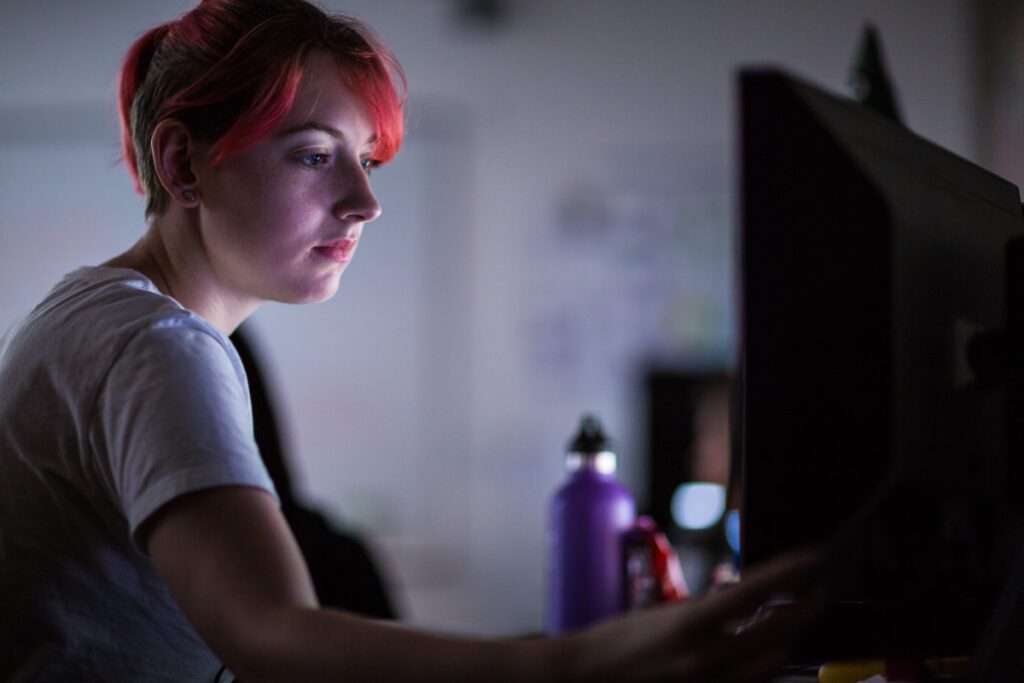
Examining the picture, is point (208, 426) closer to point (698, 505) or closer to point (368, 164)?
point (368, 164)

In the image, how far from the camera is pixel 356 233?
3.05ft

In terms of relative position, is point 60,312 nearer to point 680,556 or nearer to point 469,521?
point 680,556

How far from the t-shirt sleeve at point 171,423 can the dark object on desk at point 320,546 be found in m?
1.00

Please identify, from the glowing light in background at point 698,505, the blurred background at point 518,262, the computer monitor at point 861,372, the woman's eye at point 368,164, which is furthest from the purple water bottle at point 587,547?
the blurred background at point 518,262

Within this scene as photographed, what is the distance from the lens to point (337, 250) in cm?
92

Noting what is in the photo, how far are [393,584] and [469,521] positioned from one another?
353 millimetres

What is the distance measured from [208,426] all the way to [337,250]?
1.12ft

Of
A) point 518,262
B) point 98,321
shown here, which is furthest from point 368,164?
point 518,262

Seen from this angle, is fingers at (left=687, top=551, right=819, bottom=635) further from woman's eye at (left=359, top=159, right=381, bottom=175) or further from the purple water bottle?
the purple water bottle

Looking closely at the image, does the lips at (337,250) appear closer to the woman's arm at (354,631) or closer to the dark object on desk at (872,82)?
the woman's arm at (354,631)

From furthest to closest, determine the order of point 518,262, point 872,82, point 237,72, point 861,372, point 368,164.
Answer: point 518,262, point 872,82, point 368,164, point 237,72, point 861,372

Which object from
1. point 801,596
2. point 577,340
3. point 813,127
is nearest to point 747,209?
point 813,127

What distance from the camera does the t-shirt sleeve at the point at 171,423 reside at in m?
0.58

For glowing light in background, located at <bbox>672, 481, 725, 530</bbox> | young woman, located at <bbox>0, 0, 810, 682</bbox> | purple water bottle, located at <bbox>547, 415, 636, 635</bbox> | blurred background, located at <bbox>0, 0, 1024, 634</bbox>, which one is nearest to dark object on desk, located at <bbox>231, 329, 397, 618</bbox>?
purple water bottle, located at <bbox>547, 415, 636, 635</bbox>
